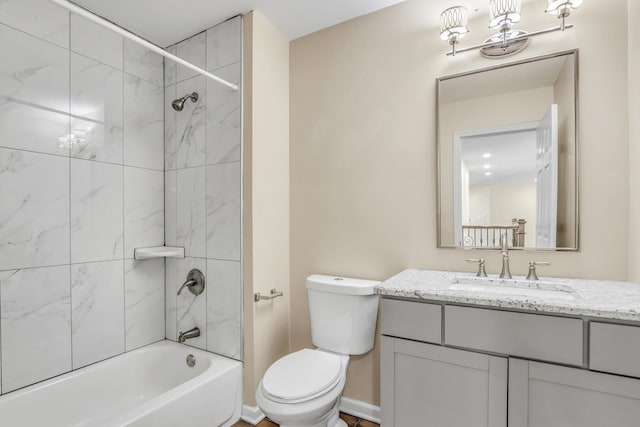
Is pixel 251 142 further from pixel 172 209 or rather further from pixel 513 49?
pixel 513 49

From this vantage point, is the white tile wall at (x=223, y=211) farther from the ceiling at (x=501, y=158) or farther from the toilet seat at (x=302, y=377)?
the ceiling at (x=501, y=158)

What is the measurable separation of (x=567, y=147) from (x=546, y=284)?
0.65m

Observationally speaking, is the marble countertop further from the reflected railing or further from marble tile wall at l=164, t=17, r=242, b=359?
marble tile wall at l=164, t=17, r=242, b=359

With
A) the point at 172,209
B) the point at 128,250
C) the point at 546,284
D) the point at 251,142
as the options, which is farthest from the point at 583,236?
the point at 128,250

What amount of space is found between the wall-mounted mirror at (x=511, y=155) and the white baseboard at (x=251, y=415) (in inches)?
57.1

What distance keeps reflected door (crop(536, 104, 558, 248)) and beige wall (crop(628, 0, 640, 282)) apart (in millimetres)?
268

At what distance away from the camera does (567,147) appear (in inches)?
60.2

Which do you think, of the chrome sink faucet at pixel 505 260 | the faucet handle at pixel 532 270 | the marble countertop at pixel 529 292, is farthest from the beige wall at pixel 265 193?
the faucet handle at pixel 532 270

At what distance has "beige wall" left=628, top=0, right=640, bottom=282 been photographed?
138cm

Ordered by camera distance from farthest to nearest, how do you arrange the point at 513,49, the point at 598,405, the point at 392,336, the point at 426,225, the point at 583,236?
1. the point at 426,225
2. the point at 513,49
3. the point at 583,236
4. the point at 392,336
5. the point at 598,405

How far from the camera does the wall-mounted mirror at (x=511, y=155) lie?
5.05ft

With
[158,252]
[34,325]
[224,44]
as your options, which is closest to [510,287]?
[158,252]

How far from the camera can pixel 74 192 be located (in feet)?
5.92

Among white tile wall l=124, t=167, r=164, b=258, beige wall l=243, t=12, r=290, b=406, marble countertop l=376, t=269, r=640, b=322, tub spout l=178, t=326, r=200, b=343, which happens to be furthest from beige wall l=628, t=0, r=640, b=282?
white tile wall l=124, t=167, r=164, b=258
